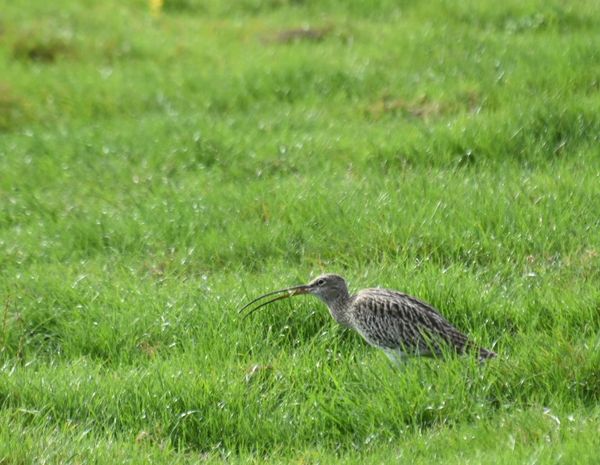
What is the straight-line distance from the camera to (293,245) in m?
11.1

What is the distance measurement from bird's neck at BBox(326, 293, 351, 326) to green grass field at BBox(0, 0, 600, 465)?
0.17m

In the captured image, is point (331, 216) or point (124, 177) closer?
point (331, 216)

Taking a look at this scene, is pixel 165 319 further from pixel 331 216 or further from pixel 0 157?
pixel 0 157

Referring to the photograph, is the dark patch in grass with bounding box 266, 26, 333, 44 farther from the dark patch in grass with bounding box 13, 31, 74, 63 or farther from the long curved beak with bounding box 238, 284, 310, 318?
the long curved beak with bounding box 238, 284, 310, 318

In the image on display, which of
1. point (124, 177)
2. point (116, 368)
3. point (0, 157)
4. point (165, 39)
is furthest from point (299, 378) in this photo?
point (165, 39)

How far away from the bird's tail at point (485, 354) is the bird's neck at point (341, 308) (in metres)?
1.17

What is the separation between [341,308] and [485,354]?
4.28 ft

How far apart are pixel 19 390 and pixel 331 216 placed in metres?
3.52

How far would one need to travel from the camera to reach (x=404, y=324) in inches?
345

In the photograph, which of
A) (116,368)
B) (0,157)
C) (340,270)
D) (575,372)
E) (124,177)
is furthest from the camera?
(0,157)

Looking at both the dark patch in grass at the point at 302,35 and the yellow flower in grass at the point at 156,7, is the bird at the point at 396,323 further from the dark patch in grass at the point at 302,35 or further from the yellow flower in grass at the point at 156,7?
the yellow flower in grass at the point at 156,7

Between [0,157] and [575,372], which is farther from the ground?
[575,372]

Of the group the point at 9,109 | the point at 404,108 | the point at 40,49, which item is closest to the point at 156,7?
the point at 40,49

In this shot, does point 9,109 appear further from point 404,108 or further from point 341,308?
point 341,308
